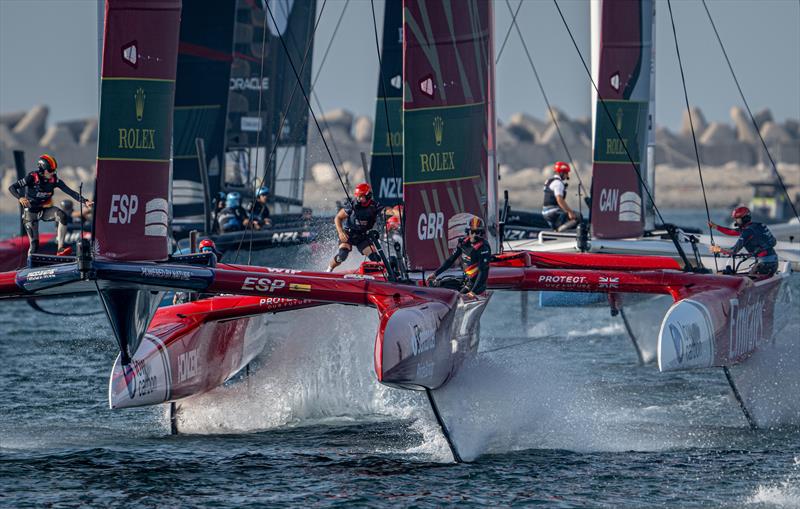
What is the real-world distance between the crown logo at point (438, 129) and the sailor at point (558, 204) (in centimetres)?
512

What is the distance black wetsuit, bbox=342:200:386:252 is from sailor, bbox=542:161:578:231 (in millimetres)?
4545

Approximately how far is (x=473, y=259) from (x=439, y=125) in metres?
1.35

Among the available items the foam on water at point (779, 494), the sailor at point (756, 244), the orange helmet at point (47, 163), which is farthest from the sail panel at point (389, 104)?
the foam on water at point (779, 494)

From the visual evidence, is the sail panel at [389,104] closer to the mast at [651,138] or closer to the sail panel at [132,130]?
the mast at [651,138]

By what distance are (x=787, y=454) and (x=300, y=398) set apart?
4.45 m

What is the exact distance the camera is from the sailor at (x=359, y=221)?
12648 millimetres

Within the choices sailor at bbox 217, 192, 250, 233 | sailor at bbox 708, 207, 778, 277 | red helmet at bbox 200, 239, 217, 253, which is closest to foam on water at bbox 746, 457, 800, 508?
sailor at bbox 708, 207, 778, 277

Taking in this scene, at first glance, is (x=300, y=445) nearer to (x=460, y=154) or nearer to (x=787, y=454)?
(x=460, y=154)

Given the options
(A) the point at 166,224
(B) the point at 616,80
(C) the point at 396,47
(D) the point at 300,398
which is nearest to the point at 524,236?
(B) the point at 616,80

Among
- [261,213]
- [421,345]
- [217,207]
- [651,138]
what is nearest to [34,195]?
[421,345]

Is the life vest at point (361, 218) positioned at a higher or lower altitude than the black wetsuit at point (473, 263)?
higher

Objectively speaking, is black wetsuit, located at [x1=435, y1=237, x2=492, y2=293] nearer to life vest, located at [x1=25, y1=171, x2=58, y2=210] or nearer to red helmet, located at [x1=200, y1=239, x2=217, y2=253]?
red helmet, located at [x1=200, y1=239, x2=217, y2=253]

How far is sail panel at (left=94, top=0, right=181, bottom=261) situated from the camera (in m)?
9.91

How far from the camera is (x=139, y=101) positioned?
999 centimetres
